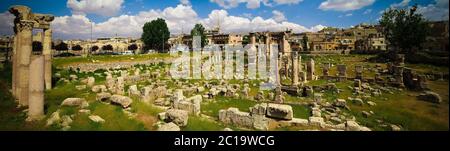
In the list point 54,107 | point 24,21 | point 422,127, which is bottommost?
point 422,127

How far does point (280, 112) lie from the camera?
12.2 meters

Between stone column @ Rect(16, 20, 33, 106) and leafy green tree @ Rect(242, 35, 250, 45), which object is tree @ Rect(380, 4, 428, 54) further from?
stone column @ Rect(16, 20, 33, 106)

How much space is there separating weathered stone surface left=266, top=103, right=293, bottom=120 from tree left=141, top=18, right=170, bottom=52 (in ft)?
195

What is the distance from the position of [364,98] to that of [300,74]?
30.4ft

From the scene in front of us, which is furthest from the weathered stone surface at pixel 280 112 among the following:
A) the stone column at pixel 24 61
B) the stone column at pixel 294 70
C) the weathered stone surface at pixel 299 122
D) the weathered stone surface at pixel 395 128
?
the stone column at pixel 294 70

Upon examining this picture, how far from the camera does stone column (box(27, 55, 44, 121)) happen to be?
10984 millimetres

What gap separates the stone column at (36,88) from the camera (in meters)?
11.0

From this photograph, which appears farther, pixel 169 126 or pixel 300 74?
pixel 300 74

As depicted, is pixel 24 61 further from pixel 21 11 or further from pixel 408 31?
pixel 408 31

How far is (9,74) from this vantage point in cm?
2142

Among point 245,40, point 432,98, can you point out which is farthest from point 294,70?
point 245,40

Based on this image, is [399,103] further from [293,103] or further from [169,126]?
[169,126]

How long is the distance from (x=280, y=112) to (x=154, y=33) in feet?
201
